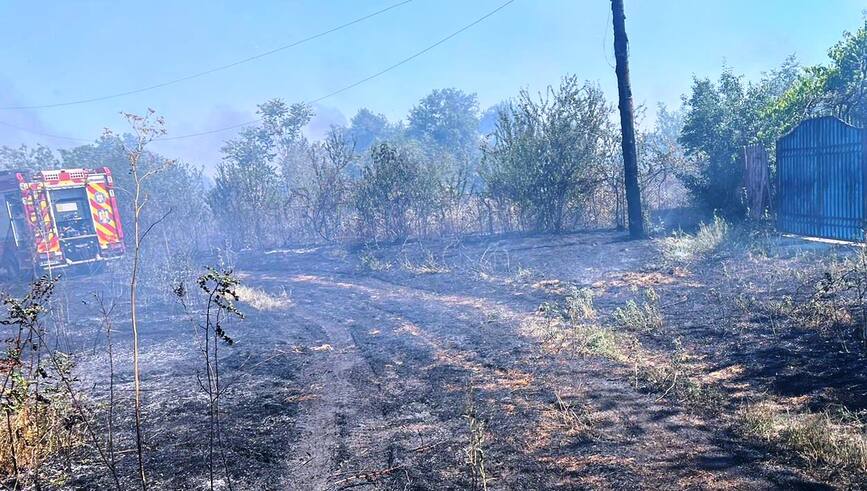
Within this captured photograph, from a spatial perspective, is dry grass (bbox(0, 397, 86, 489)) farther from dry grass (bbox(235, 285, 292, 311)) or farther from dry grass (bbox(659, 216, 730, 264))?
dry grass (bbox(659, 216, 730, 264))

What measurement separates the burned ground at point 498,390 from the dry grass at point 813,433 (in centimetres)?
7

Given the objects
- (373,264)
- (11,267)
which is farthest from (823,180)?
(11,267)

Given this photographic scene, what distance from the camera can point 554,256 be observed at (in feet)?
39.5

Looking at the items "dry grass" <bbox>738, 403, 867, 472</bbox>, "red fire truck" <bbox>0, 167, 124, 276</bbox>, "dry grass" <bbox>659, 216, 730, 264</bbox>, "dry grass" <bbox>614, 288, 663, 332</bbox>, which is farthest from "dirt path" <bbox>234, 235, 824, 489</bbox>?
"red fire truck" <bbox>0, 167, 124, 276</bbox>

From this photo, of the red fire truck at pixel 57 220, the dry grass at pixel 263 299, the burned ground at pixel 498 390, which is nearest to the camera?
the burned ground at pixel 498 390

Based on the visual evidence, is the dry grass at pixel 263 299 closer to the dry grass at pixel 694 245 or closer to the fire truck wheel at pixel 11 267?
the dry grass at pixel 694 245

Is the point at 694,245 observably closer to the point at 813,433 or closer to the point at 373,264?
the point at 813,433

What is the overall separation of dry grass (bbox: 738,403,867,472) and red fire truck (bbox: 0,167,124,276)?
58.3ft

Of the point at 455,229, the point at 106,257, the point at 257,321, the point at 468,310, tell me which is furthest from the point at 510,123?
the point at 106,257

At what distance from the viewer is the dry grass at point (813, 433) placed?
315 cm

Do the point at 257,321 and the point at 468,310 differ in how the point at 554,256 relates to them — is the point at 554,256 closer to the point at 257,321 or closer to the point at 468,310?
the point at 468,310

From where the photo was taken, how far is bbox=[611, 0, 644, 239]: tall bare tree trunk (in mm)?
12555

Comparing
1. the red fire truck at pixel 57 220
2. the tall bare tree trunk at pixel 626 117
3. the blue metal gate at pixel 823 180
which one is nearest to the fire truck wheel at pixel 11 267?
the red fire truck at pixel 57 220

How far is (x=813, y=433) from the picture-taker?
135 inches
